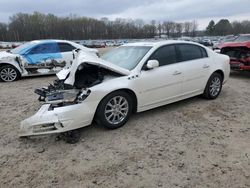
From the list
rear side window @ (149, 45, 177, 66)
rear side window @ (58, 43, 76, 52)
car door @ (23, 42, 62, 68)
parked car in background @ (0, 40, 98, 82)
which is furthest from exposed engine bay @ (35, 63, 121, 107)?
rear side window @ (58, 43, 76, 52)

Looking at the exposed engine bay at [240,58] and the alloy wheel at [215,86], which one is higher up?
the exposed engine bay at [240,58]

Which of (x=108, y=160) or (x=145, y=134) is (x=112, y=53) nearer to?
(x=145, y=134)

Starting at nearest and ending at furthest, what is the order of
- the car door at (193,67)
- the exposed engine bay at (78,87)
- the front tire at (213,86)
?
the exposed engine bay at (78,87) → the car door at (193,67) → the front tire at (213,86)

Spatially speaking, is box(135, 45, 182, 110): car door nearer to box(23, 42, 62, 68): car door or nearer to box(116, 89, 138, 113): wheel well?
box(116, 89, 138, 113): wheel well

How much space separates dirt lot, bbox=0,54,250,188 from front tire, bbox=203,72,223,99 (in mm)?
698

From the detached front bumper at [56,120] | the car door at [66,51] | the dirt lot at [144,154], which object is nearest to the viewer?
the dirt lot at [144,154]

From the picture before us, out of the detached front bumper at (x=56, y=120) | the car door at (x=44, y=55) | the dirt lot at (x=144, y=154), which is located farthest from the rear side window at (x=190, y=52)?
the car door at (x=44, y=55)

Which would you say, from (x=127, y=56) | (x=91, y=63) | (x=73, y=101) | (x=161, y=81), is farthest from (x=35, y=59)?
(x=161, y=81)

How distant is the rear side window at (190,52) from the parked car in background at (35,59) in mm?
3619

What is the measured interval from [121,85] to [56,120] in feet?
3.96

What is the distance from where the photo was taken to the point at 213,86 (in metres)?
5.60

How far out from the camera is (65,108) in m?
3.53

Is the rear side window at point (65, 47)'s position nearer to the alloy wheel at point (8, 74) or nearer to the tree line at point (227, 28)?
the alloy wheel at point (8, 74)

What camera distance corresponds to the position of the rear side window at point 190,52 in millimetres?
5012
